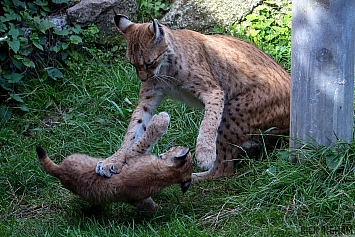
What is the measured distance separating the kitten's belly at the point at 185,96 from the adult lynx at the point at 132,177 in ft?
2.88

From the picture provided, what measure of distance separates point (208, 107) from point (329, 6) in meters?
1.30

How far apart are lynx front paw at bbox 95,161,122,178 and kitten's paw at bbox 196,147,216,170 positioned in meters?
0.64

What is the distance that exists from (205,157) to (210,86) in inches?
27.1

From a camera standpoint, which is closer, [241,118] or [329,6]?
[329,6]

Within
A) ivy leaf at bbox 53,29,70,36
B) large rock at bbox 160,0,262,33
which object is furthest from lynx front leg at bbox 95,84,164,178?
large rock at bbox 160,0,262,33

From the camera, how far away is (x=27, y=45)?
6906 mm

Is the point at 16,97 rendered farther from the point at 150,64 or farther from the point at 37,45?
the point at 150,64

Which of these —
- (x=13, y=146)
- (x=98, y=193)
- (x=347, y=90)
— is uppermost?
(x=347, y=90)

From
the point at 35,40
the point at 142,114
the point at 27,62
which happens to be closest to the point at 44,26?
the point at 35,40

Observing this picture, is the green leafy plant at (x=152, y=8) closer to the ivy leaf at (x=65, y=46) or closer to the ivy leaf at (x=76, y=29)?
the ivy leaf at (x=76, y=29)

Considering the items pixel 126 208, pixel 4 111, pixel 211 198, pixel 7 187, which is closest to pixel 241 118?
pixel 211 198

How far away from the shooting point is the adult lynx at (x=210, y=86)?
5.14 meters

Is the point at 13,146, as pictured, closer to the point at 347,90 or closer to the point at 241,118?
the point at 241,118

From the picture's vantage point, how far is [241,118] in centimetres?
542
